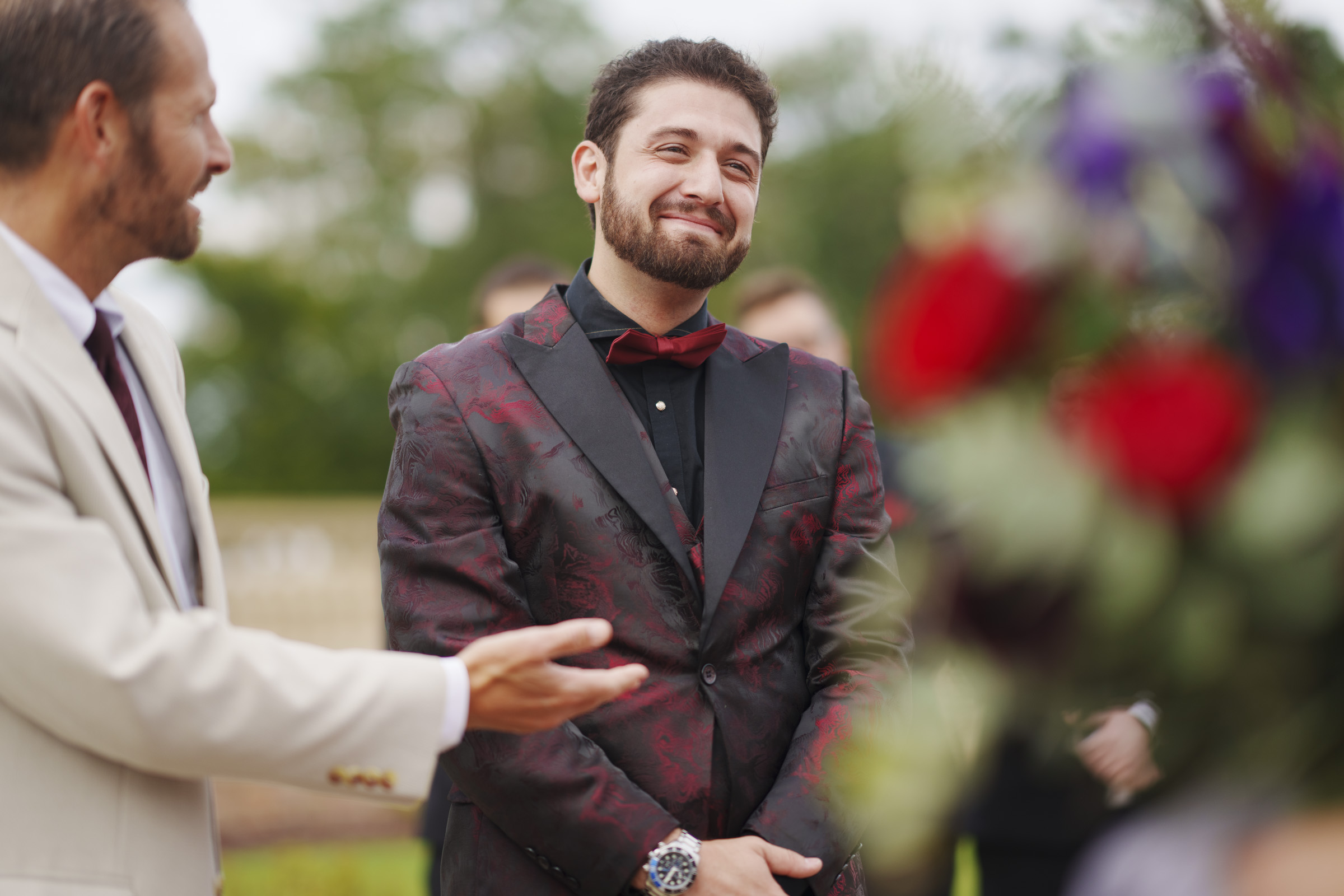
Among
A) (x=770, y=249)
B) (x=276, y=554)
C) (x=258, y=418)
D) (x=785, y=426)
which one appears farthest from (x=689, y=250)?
(x=770, y=249)

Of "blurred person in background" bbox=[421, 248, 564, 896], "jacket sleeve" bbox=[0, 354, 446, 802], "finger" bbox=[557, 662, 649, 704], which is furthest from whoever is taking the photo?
"blurred person in background" bbox=[421, 248, 564, 896]

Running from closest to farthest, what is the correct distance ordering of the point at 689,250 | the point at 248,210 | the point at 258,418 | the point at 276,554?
the point at 689,250, the point at 276,554, the point at 258,418, the point at 248,210

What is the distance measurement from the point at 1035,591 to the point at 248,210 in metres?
28.3

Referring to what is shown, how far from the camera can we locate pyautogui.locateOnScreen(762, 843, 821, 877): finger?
2.21 metres

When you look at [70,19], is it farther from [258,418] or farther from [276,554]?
[258,418]

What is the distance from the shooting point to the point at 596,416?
2383 mm

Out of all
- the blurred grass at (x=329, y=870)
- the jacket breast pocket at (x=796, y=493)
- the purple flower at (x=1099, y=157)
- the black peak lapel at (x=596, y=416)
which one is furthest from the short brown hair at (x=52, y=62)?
the blurred grass at (x=329, y=870)

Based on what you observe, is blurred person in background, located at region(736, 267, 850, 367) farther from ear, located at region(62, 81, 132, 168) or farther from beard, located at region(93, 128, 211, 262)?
ear, located at region(62, 81, 132, 168)

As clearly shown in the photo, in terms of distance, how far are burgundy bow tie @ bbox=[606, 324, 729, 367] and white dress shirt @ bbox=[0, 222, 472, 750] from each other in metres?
0.88

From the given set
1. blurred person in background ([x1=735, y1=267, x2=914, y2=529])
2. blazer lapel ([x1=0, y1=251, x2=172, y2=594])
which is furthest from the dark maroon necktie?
blurred person in background ([x1=735, y1=267, x2=914, y2=529])

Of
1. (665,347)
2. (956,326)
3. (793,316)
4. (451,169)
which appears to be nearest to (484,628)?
(665,347)

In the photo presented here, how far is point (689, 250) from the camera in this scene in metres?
2.50

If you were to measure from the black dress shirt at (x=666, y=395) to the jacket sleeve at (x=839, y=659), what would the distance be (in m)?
0.31

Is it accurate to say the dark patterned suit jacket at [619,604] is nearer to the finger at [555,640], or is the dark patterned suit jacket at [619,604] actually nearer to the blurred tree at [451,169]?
the finger at [555,640]
